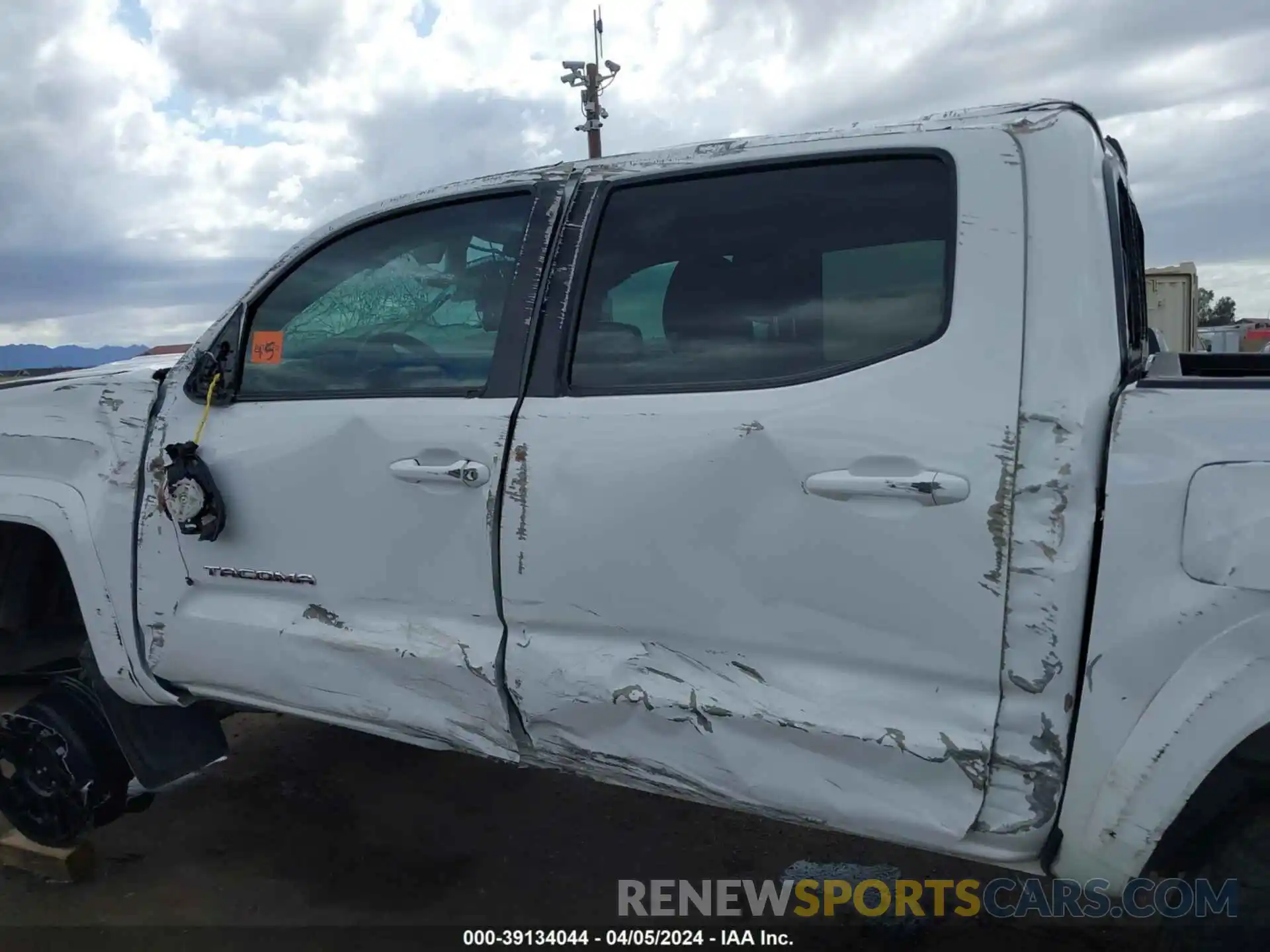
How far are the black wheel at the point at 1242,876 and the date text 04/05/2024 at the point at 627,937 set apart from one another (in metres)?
1.24

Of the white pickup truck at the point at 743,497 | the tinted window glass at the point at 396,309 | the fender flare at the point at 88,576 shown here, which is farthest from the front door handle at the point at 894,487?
the fender flare at the point at 88,576

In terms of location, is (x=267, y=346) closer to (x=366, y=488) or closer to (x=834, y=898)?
(x=366, y=488)

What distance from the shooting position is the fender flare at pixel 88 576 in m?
2.69

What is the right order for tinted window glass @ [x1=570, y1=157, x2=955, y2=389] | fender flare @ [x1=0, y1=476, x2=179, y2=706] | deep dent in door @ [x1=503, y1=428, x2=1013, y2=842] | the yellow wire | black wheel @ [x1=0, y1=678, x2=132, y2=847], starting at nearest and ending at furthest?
deep dent in door @ [x1=503, y1=428, x2=1013, y2=842]
tinted window glass @ [x1=570, y1=157, x2=955, y2=389]
the yellow wire
fender flare @ [x1=0, y1=476, x2=179, y2=706]
black wheel @ [x1=0, y1=678, x2=132, y2=847]

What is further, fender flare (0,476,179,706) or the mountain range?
the mountain range

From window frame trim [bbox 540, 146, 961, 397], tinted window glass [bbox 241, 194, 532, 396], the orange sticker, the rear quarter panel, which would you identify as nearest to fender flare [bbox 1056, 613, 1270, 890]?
the rear quarter panel

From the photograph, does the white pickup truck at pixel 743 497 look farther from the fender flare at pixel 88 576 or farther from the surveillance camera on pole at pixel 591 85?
the surveillance camera on pole at pixel 591 85

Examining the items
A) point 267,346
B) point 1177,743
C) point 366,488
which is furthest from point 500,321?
point 1177,743

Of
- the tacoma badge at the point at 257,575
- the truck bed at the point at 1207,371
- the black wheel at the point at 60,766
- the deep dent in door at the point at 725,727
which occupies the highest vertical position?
the truck bed at the point at 1207,371

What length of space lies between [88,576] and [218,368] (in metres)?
0.69

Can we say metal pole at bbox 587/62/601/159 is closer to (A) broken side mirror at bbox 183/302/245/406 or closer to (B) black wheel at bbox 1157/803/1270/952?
(A) broken side mirror at bbox 183/302/245/406

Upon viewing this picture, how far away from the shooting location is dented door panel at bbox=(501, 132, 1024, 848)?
174cm

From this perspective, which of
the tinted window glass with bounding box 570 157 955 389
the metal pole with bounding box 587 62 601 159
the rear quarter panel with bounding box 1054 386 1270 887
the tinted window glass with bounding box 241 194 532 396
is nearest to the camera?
the rear quarter panel with bounding box 1054 386 1270 887

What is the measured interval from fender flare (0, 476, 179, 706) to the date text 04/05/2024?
111cm
